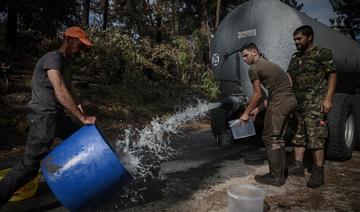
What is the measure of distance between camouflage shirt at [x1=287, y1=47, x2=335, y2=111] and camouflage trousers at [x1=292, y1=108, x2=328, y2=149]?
88 millimetres

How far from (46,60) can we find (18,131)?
3982mm

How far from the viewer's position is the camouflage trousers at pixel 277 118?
4273 mm

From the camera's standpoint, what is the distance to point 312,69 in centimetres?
458

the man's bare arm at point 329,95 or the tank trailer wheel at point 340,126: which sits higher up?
the man's bare arm at point 329,95

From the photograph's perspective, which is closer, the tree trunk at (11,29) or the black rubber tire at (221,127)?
the black rubber tire at (221,127)

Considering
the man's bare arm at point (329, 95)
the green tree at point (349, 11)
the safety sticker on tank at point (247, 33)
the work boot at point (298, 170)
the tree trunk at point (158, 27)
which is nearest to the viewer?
the man's bare arm at point (329, 95)

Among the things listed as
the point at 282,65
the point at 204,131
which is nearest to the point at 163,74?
the point at 204,131

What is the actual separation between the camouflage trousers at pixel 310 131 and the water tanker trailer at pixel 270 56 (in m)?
0.79

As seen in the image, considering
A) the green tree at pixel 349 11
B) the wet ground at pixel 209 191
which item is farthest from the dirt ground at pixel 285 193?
the green tree at pixel 349 11

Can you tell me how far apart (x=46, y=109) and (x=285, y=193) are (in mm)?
2728

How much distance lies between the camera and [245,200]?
2.97 m

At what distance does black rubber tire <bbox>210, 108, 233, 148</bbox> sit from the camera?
19.8ft

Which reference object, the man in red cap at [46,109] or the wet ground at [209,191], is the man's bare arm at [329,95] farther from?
the man in red cap at [46,109]

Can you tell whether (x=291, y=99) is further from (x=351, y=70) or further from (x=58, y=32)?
(x=58, y=32)
